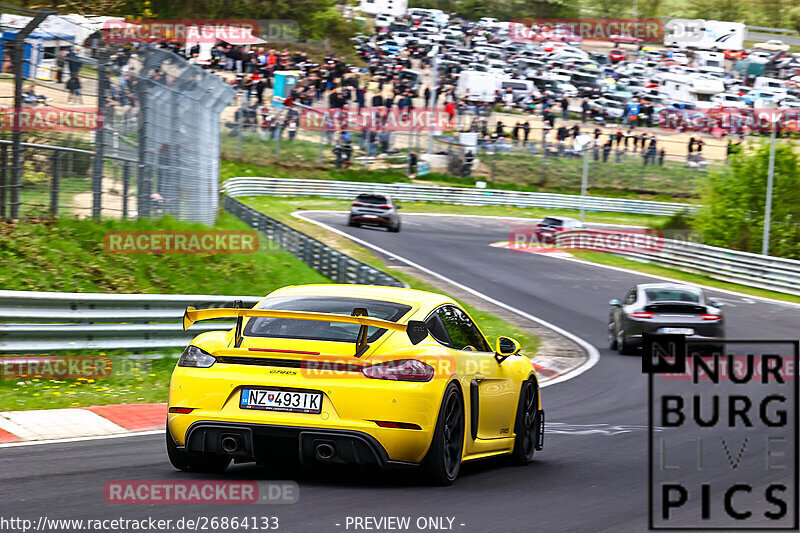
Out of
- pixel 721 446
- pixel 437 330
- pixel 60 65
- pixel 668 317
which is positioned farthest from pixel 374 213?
pixel 437 330

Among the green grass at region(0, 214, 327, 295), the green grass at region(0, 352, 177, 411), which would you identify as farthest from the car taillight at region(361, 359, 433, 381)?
the green grass at region(0, 214, 327, 295)

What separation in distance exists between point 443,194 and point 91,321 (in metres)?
42.4

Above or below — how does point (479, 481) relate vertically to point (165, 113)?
below

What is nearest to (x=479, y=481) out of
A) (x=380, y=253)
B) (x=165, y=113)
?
(x=165, y=113)

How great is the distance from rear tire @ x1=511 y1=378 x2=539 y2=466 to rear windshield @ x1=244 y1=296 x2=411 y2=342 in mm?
1654

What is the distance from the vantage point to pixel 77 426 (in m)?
9.51

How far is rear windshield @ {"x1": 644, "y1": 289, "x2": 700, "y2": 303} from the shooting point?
20203 mm

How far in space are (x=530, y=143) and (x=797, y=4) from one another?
77.7 meters

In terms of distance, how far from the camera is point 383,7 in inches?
3590

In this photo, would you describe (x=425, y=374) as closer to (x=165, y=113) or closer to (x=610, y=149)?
(x=165, y=113)

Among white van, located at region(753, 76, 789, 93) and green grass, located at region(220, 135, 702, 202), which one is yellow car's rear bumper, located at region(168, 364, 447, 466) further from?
white van, located at region(753, 76, 789, 93)

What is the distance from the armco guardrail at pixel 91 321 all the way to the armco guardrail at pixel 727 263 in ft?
77.7

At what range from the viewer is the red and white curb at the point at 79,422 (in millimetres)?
8941

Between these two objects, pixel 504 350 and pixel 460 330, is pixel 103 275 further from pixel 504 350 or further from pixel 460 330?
pixel 460 330
